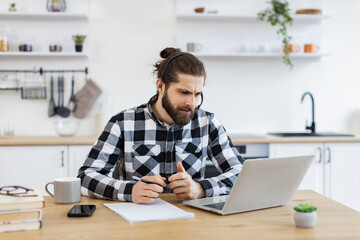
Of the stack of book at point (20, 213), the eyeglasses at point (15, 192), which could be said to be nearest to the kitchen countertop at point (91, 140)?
the eyeglasses at point (15, 192)

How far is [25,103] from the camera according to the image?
12.8ft

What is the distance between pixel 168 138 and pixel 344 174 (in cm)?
202

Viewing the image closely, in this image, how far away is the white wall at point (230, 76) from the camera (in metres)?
3.93

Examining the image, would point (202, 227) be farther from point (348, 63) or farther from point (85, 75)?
point (348, 63)

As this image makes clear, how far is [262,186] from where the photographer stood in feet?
4.92

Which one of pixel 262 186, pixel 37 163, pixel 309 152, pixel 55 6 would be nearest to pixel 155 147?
pixel 262 186

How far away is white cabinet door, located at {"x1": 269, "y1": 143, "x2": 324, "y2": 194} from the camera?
3.51 meters

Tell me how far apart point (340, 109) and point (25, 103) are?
270cm

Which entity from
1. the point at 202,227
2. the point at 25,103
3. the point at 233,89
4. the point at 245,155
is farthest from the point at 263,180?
the point at 25,103

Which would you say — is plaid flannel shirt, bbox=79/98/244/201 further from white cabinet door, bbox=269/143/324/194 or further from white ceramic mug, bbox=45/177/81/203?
white cabinet door, bbox=269/143/324/194

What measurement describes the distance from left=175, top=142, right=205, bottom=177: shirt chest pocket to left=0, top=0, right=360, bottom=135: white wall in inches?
72.7

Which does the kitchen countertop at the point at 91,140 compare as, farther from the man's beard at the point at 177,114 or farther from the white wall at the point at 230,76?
the man's beard at the point at 177,114

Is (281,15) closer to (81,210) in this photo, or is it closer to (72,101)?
(72,101)

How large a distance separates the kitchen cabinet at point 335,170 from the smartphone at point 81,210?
90.3 inches
